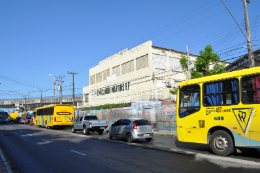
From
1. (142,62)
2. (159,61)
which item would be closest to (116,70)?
(142,62)

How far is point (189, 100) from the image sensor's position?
10.7m

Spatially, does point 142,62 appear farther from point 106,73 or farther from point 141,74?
point 106,73

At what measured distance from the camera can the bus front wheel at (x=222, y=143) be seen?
29.3 ft

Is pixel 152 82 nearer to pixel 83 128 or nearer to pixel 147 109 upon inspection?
pixel 147 109

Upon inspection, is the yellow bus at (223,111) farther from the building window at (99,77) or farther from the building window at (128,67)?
the building window at (99,77)

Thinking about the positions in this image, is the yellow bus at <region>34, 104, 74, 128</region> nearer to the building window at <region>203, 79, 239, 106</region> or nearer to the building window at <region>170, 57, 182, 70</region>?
the building window at <region>170, 57, 182, 70</region>

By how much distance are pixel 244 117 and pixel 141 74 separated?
1287 inches

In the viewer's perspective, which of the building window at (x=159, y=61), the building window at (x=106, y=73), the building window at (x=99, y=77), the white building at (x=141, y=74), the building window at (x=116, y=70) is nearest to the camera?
the white building at (x=141, y=74)

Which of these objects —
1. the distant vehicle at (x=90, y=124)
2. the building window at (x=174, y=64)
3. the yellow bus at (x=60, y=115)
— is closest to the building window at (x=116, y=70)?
the building window at (x=174, y=64)

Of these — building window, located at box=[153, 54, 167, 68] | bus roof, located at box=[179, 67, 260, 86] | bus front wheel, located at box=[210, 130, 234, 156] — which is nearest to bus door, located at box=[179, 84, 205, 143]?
bus roof, located at box=[179, 67, 260, 86]

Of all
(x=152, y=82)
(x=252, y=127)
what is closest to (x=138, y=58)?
(x=152, y=82)

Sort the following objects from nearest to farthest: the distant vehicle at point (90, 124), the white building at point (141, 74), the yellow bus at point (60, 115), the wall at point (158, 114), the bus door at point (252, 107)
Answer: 1. the bus door at point (252, 107)
2. the distant vehicle at point (90, 124)
3. the wall at point (158, 114)
4. the yellow bus at point (60, 115)
5. the white building at point (141, 74)

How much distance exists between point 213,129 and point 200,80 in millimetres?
2241

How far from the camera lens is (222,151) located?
9141 millimetres
